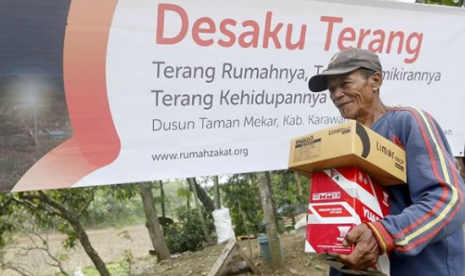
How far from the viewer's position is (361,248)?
4.08 ft

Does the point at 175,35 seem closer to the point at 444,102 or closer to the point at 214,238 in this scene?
the point at 444,102

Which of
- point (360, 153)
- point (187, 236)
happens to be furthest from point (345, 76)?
point (187, 236)

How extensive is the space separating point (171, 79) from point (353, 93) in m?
1.33

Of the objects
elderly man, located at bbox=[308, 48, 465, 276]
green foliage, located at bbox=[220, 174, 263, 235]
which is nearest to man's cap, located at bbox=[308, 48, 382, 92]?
elderly man, located at bbox=[308, 48, 465, 276]

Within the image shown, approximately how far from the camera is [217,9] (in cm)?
266

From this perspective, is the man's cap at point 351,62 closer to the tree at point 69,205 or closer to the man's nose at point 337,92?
the man's nose at point 337,92

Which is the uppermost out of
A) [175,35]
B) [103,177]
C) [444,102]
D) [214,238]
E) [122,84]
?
[175,35]

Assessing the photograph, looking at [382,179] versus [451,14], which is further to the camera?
[451,14]

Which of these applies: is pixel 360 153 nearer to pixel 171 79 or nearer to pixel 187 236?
pixel 171 79

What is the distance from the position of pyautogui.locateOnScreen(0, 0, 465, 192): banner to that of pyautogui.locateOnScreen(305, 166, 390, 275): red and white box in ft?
4.41

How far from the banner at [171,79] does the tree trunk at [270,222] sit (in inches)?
60.1

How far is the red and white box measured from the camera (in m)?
1.33

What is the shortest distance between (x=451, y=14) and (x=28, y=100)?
3.06 m

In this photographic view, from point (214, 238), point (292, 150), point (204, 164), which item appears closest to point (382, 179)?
point (292, 150)
